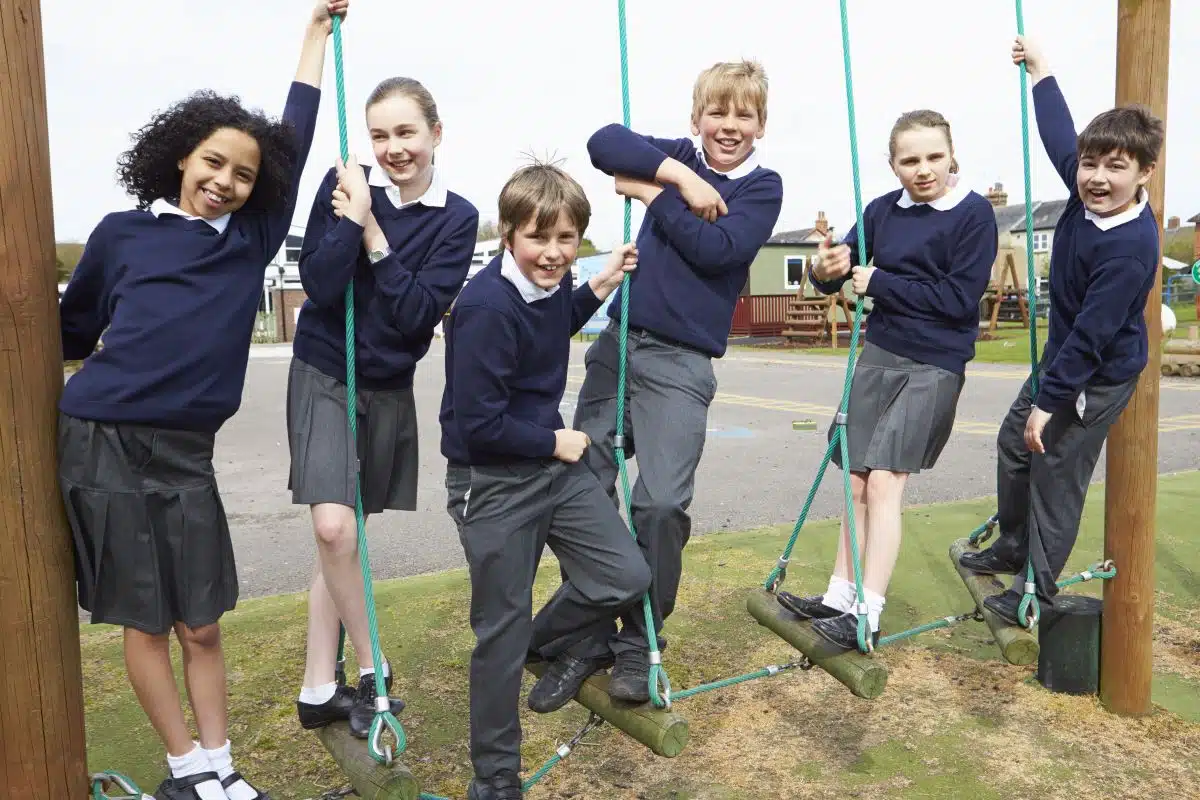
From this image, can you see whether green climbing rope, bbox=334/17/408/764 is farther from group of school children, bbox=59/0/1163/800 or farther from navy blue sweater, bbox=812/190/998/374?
navy blue sweater, bbox=812/190/998/374

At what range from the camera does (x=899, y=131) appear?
3.25m

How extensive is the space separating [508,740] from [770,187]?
5.26 feet

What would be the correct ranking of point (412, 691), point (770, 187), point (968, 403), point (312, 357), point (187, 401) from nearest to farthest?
point (187, 401) < point (312, 357) < point (770, 187) < point (412, 691) < point (968, 403)

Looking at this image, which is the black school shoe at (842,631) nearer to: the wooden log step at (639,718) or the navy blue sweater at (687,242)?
the wooden log step at (639,718)

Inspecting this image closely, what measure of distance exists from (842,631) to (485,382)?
1.39 meters

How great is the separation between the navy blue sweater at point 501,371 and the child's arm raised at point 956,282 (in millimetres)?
1132

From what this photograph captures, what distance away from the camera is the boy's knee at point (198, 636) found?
2473mm

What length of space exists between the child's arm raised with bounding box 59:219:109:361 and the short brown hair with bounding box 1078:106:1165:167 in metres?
2.78

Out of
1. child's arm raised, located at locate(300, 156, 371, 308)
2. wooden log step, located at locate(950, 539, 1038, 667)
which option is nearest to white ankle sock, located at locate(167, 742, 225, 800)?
child's arm raised, located at locate(300, 156, 371, 308)

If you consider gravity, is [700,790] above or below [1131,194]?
below

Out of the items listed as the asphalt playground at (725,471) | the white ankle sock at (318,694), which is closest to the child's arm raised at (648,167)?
the white ankle sock at (318,694)

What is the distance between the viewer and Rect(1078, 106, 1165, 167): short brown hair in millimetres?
3117

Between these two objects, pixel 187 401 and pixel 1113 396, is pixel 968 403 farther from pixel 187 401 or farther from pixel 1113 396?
pixel 187 401

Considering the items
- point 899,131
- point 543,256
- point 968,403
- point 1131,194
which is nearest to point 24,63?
point 543,256
